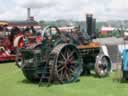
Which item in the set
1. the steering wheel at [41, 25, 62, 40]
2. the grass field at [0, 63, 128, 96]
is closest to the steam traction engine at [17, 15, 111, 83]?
the steering wheel at [41, 25, 62, 40]

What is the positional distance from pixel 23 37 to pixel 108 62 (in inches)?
317

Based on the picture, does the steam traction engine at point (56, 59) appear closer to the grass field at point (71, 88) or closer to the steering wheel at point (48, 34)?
the steering wheel at point (48, 34)

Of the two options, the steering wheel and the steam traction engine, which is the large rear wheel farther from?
the steering wheel

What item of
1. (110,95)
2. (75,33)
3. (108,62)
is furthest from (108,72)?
(110,95)

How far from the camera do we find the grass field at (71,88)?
31.7 ft

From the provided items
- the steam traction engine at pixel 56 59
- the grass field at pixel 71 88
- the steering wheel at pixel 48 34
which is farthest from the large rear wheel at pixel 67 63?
the steering wheel at pixel 48 34

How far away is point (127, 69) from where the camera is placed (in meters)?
11.2

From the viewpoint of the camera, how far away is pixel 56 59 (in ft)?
36.5

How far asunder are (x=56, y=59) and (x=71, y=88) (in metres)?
1.06

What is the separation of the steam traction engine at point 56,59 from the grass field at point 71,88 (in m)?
0.35

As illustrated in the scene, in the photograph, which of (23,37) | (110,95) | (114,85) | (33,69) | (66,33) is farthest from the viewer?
(23,37)

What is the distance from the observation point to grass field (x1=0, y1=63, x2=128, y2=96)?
381 inches

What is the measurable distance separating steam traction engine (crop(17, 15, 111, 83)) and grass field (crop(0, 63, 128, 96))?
0.35 metres

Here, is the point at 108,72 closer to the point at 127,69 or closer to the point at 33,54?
Answer: the point at 127,69
